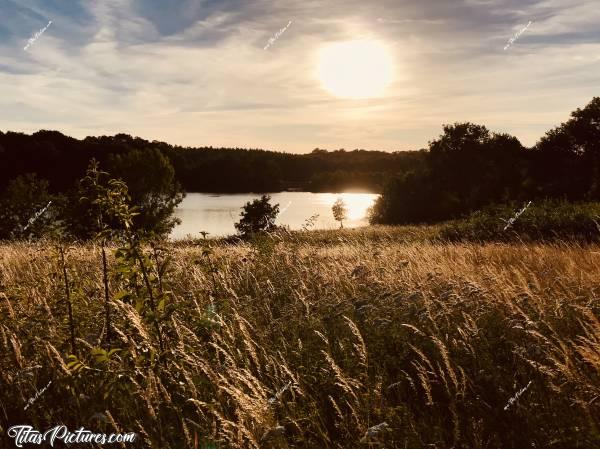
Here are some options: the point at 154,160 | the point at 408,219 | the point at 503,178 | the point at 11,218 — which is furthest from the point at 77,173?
the point at 503,178

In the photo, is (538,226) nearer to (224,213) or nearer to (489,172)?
(489,172)

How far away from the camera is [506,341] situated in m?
4.61

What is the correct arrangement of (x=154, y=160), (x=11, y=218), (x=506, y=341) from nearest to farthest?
(x=506, y=341) < (x=11, y=218) < (x=154, y=160)

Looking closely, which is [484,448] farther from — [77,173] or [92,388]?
[77,173]

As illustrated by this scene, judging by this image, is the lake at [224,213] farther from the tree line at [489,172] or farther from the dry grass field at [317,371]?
the dry grass field at [317,371]

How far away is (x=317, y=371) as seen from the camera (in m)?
4.53

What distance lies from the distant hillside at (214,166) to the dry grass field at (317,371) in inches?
1873

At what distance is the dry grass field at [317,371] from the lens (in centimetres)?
347

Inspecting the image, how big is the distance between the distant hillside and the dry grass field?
4757 cm

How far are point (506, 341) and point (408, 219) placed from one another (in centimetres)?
5578

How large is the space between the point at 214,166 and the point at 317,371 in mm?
127527

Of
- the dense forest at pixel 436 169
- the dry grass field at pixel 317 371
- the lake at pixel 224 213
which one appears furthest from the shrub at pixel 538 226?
the lake at pixel 224 213

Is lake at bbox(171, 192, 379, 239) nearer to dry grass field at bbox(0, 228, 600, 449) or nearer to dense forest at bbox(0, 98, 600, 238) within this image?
dense forest at bbox(0, 98, 600, 238)

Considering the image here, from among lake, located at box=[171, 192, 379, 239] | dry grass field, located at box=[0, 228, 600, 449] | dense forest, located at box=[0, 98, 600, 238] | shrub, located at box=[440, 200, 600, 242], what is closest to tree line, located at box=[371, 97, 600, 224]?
dense forest, located at box=[0, 98, 600, 238]
